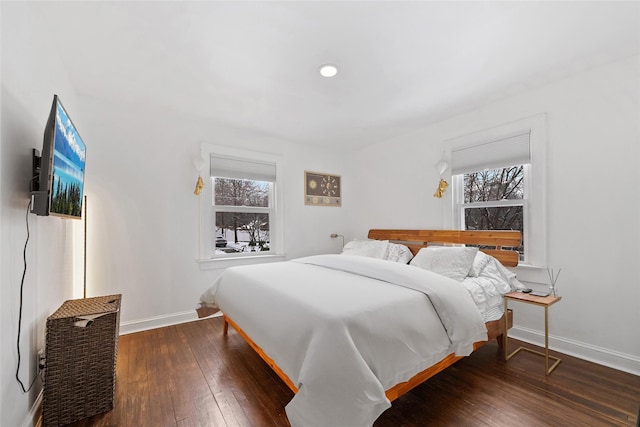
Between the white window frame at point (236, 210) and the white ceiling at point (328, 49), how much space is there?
2.34 feet

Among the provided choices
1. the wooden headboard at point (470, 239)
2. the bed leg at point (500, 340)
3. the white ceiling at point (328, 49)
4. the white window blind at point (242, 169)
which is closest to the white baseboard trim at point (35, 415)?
the white ceiling at point (328, 49)

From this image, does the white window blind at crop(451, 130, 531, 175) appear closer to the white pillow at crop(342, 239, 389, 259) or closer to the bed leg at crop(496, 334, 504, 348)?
the white pillow at crop(342, 239, 389, 259)

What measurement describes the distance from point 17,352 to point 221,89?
2.30 meters

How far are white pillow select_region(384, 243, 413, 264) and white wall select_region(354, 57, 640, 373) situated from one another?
1.20m

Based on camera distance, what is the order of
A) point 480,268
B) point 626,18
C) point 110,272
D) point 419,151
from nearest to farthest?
1. point 626,18
2. point 480,268
3. point 110,272
4. point 419,151

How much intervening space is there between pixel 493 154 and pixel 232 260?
332cm

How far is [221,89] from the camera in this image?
2.61 meters

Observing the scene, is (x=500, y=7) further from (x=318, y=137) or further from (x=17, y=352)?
(x=17, y=352)

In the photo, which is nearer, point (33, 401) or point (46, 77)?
point (33, 401)

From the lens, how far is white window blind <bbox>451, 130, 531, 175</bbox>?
9.09ft

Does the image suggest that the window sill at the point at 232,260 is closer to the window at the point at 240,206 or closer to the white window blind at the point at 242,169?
the window at the point at 240,206

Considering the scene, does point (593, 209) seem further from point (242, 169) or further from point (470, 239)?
point (242, 169)

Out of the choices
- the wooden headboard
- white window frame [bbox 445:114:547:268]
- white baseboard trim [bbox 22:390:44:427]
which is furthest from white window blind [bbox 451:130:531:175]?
white baseboard trim [bbox 22:390:44:427]

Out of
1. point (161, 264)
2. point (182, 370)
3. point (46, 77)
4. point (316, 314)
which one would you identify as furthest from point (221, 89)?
point (182, 370)
